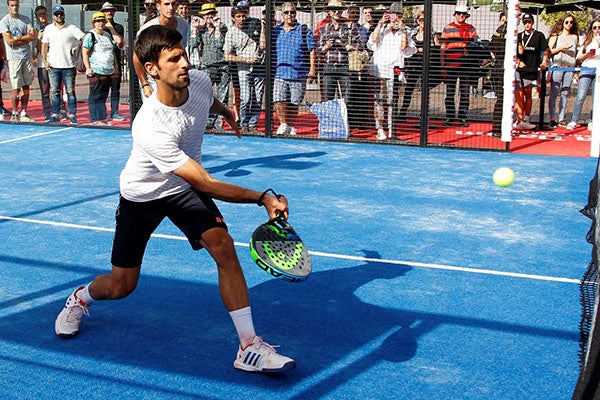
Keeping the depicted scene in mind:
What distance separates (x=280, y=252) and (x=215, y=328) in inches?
51.2

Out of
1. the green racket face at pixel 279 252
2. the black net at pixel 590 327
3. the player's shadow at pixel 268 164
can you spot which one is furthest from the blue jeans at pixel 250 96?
the green racket face at pixel 279 252

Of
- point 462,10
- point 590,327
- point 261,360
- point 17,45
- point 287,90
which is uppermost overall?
point 462,10

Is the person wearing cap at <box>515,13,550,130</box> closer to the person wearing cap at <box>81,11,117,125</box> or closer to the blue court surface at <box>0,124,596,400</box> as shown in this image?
the blue court surface at <box>0,124,596,400</box>

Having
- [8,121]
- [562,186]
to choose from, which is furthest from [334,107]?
[8,121]

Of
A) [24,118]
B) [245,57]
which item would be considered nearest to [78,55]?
[24,118]

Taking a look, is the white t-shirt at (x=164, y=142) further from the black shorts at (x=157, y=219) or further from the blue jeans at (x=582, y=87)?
the blue jeans at (x=582, y=87)

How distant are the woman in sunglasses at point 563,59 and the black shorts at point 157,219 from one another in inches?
461

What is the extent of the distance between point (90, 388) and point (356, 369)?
59.9 inches

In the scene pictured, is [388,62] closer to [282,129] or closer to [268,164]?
[282,129]

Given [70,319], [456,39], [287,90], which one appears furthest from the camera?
[287,90]

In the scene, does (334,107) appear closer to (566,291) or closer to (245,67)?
(245,67)

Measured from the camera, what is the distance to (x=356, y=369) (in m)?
4.69

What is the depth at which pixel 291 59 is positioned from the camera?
536 inches

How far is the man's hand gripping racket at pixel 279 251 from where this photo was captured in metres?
4.16
